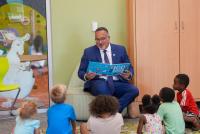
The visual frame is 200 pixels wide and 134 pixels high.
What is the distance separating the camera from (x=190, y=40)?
4.84 metres

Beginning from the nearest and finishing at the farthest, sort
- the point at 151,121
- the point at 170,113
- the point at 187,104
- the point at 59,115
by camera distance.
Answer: the point at 59,115 → the point at 151,121 → the point at 170,113 → the point at 187,104

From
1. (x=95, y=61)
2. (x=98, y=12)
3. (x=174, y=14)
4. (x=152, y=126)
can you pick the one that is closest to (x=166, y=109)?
(x=152, y=126)

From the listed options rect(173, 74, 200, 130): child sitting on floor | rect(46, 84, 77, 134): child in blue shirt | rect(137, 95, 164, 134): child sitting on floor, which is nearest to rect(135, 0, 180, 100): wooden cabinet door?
rect(173, 74, 200, 130): child sitting on floor

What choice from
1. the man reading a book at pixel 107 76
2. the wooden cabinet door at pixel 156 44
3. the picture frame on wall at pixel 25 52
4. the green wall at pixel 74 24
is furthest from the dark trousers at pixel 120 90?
the picture frame on wall at pixel 25 52

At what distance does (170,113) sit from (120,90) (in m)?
1.10

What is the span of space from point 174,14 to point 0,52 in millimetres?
2304

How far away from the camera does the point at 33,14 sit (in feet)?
16.0

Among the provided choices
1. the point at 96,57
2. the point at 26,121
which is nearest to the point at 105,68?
the point at 96,57

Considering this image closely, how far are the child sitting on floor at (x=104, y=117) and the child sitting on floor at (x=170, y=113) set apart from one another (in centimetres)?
77

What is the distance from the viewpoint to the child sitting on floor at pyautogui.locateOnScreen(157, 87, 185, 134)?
3.25m

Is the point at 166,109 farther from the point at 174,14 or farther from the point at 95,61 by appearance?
the point at 174,14

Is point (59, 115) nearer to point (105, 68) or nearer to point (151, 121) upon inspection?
point (151, 121)

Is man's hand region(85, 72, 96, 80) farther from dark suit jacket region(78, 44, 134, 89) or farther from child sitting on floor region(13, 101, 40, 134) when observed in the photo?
child sitting on floor region(13, 101, 40, 134)

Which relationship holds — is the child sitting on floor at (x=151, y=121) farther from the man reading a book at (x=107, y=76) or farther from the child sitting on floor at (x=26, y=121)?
the man reading a book at (x=107, y=76)
